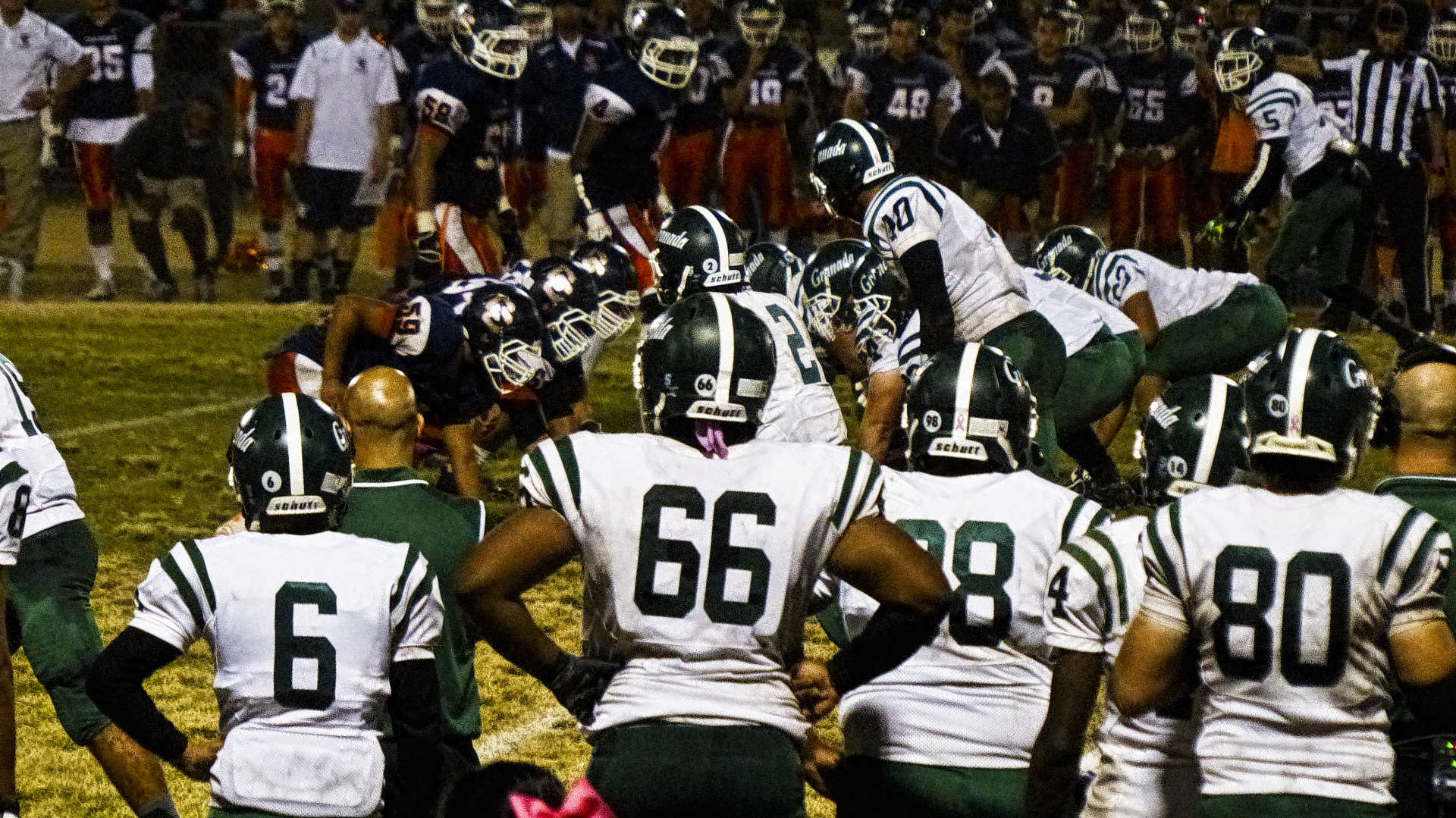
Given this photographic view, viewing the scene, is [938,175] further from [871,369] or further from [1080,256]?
[871,369]

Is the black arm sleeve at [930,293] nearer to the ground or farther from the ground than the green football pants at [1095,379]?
farther from the ground

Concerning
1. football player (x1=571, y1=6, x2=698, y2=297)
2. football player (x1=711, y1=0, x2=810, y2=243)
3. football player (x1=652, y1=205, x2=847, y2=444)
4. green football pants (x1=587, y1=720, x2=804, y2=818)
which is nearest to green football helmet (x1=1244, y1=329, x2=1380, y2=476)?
green football pants (x1=587, y1=720, x2=804, y2=818)

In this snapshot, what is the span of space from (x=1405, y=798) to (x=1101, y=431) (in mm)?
5625

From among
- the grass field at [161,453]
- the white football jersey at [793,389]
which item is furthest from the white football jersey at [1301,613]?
the white football jersey at [793,389]

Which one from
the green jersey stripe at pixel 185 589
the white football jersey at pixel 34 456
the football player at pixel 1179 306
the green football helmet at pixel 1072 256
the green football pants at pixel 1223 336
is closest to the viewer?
the green jersey stripe at pixel 185 589

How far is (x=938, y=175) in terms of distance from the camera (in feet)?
48.0

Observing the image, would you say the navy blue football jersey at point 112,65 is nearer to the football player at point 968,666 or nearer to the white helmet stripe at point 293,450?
the white helmet stripe at point 293,450

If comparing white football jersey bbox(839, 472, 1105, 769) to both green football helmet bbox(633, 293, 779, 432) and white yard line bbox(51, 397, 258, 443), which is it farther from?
white yard line bbox(51, 397, 258, 443)

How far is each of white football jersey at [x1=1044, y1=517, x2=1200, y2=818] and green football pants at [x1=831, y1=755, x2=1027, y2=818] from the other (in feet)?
0.71

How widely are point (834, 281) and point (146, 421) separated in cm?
531

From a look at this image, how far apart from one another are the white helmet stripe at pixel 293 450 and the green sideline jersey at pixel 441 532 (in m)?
0.61

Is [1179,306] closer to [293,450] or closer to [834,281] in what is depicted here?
[834,281]

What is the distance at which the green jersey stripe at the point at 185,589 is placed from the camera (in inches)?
145

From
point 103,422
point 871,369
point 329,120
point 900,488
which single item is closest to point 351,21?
→ point 329,120
